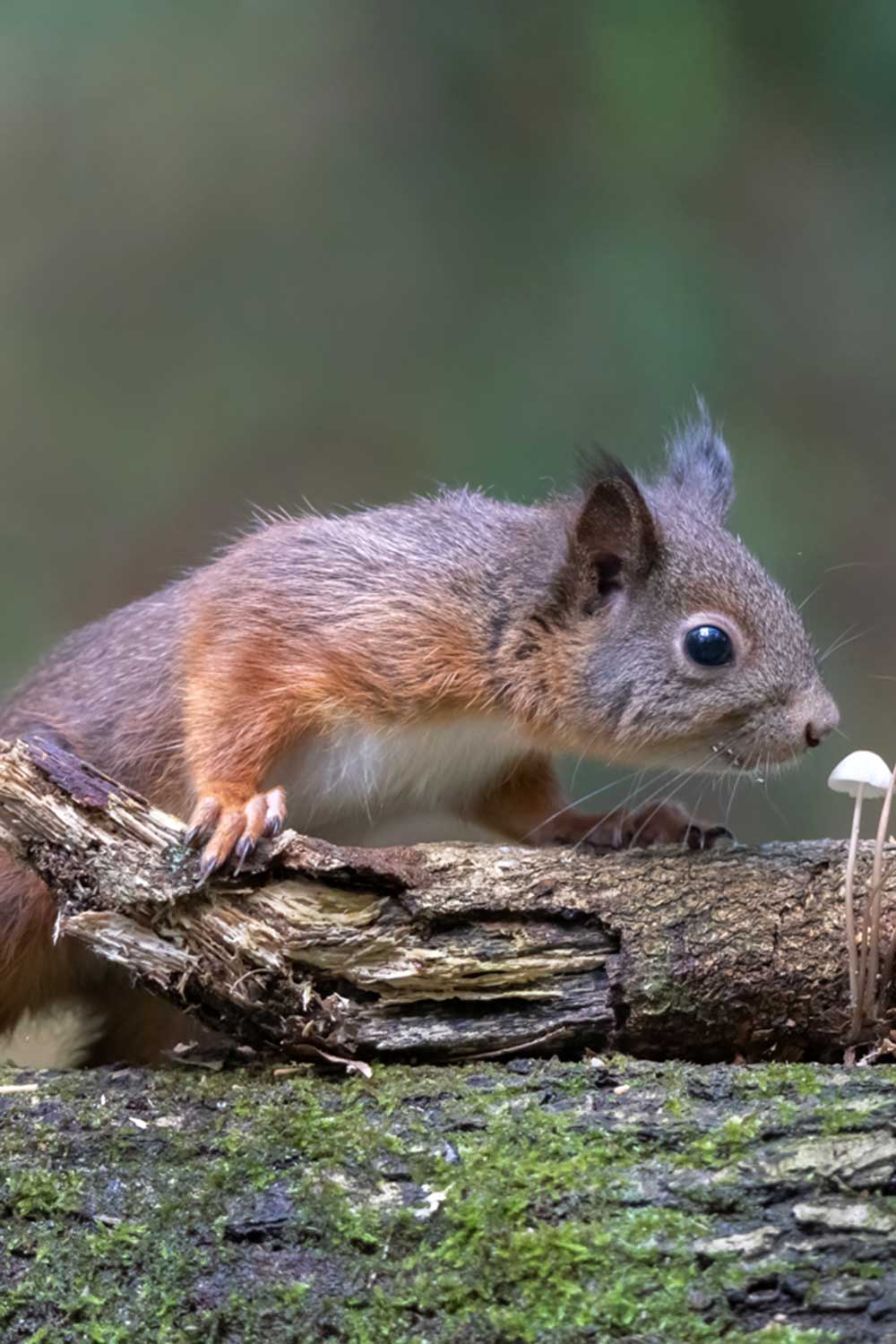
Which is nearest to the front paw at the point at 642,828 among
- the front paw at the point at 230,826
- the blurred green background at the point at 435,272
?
the front paw at the point at 230,826

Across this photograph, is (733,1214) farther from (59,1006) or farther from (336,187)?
(336,187)

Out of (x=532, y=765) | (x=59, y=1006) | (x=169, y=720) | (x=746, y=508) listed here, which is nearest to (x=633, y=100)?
(x=746, y=508)

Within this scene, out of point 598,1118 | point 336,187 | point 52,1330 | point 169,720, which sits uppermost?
point 336,187

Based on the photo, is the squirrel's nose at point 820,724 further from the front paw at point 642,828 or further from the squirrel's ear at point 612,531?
the squirrel's ear at point 612,531

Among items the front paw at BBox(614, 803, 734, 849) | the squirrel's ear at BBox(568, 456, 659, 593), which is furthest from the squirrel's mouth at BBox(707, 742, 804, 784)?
the squirrel's ear at BBox(568, 456, 659, 593)

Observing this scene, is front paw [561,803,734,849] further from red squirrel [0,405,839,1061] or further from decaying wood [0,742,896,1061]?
decaying wood [0,742,896,1061]

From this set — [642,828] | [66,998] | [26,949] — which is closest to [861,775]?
[642,828]

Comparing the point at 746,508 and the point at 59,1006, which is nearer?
the point at 59,1006
